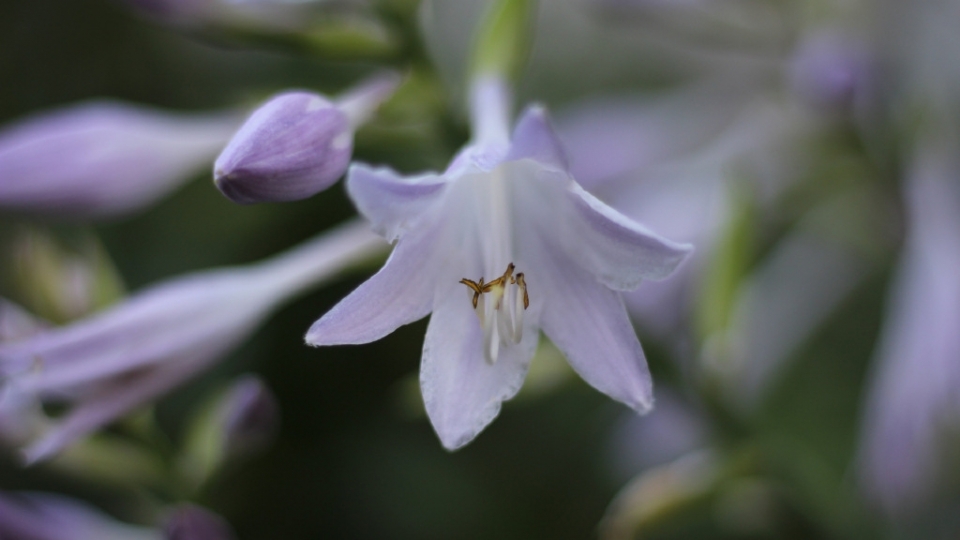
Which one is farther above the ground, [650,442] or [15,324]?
[15,324]

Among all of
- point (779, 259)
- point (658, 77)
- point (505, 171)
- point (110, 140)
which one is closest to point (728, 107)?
point (779, 259)

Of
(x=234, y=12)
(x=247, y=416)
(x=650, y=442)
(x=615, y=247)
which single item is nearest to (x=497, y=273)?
(x=615, y=247)

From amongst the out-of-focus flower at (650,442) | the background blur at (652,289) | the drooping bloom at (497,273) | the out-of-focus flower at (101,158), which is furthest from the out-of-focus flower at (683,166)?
the out-of-focus flower at (101,158)

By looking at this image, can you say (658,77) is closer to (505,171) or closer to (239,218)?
(239,218)

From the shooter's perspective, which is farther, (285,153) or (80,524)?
(80,524)

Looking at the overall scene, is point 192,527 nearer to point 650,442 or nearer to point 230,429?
point 230,429

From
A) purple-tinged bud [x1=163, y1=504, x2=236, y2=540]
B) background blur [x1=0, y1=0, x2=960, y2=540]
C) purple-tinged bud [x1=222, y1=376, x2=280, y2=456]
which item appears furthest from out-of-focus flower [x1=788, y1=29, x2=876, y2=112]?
purple-tinged bud [x1=163, y1=504, x2=236, y2=540]

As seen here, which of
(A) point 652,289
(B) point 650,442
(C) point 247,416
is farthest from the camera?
(B) point 650,442

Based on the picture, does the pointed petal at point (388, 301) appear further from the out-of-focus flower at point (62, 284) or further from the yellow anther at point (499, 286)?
the out-of-focus flower at point (62, 284)
